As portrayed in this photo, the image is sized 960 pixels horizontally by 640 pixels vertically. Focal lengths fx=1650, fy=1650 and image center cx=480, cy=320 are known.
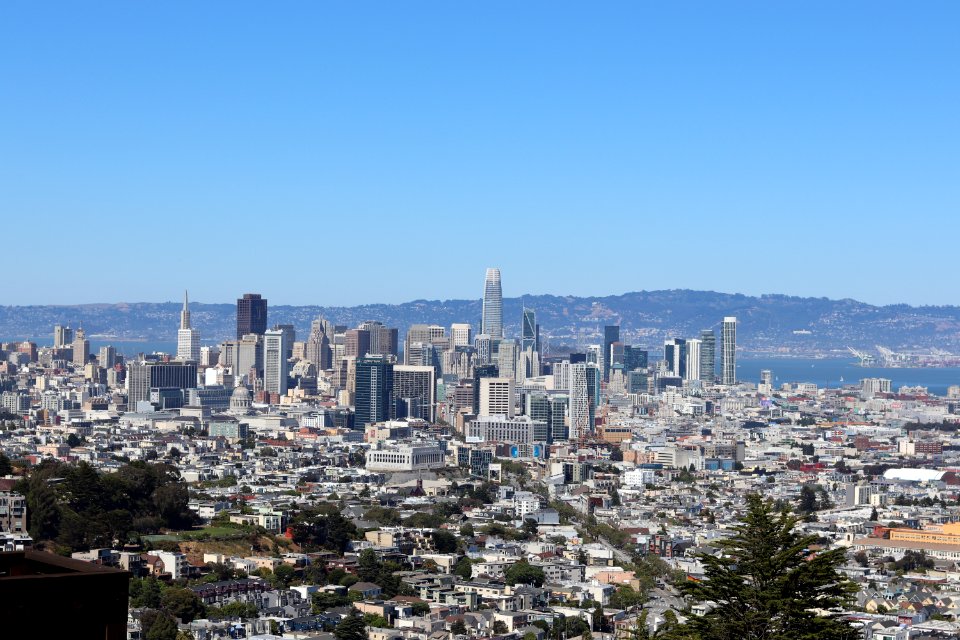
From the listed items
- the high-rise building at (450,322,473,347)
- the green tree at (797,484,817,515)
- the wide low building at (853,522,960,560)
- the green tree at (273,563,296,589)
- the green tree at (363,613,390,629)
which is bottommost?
the green tree at (797,484,817,515)

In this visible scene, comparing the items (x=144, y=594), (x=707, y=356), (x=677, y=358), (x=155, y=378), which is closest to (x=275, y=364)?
(x=155, y=378)

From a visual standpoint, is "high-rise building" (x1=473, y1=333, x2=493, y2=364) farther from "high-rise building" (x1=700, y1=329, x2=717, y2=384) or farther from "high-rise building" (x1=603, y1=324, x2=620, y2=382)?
"high-rise building" (x1=700, y1=329, x2=717, y2=384)

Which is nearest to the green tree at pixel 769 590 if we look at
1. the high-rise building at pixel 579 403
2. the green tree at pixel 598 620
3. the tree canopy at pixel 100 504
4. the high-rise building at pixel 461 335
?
the green tree at pixel 598 620

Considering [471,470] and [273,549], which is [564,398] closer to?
[471,470]

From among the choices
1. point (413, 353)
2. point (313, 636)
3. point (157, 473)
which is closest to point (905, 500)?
point (157, 473)

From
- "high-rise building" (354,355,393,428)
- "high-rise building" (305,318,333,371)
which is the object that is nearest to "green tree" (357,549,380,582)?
"high-rise building" (354,355,393,428)

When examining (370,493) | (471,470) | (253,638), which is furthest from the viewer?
(471,470)
